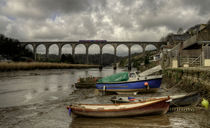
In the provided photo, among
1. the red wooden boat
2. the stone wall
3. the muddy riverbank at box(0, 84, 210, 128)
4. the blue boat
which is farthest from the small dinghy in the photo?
the blue boat

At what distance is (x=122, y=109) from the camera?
600 cm

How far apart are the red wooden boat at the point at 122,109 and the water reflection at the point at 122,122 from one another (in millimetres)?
205

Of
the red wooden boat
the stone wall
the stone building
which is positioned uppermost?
the stone building

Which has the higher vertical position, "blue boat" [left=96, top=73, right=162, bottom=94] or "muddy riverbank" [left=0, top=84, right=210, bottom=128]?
"blue boat" [left=96, top=73, right=162, bottom=94]

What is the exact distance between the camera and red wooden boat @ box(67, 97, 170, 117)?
604cm

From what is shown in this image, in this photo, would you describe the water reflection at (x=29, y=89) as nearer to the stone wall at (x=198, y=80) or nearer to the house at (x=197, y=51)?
the stone wall at (x=198, y=80)

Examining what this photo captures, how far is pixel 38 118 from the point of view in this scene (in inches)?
261

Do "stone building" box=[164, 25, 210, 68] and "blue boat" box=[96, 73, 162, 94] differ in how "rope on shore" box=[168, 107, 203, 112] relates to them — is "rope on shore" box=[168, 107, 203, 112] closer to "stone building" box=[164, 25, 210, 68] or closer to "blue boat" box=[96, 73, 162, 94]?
"blue boat" box=[96, 73, 162, 94]

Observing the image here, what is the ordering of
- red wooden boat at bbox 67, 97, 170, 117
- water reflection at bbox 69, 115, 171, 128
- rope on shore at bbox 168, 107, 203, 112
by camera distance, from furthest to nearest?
rope on shore at bbox 168, 107, 203, 112, red wooden boat at bbox 67, 97, 170, 117, water reflection at bbox 69, 115, 171, 128

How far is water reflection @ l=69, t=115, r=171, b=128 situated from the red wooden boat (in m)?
0.20

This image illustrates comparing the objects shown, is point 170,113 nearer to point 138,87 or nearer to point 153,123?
point 153,123

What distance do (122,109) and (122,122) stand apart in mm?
488

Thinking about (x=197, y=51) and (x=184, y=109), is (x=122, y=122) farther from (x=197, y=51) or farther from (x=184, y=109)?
(x=197, y=51)

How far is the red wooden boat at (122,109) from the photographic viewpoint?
6043mm
